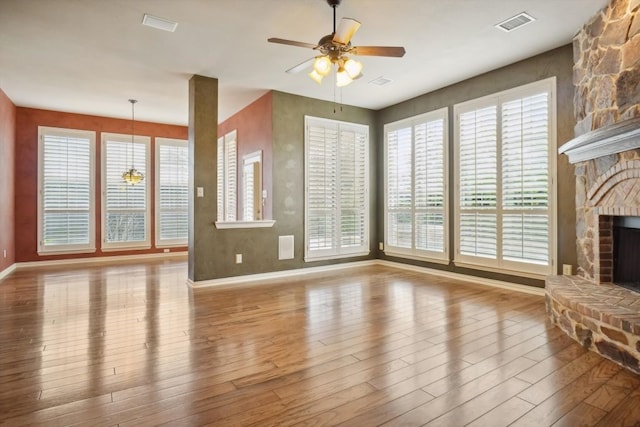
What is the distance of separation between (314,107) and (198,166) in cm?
231

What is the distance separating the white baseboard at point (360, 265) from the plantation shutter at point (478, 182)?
0.39 metres

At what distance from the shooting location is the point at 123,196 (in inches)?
307

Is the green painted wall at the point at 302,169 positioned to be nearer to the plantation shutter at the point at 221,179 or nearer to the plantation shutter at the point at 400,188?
the plantation shutter at the point at 400,188

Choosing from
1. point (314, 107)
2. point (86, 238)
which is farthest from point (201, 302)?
point (86, 238)

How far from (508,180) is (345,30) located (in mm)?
3123

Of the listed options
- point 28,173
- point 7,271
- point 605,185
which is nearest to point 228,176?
point 28,173

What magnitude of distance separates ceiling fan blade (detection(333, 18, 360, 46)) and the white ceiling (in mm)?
518

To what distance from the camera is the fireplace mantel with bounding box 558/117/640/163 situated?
2.81 metres

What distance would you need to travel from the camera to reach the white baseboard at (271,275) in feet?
16.9

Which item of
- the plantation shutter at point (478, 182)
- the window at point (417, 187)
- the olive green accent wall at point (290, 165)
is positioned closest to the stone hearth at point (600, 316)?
the plantation shutter at point (478, 182)

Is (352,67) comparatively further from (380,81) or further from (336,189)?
(336,189)

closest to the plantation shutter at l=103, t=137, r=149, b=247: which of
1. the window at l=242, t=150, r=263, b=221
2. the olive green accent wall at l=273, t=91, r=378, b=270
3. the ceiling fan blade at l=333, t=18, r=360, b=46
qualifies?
the window at l=242, t=150, r=263, b=221

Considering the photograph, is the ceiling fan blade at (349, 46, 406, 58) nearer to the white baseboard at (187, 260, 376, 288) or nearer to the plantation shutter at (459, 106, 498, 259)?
the plantation shutter at (459, 106, 498, 259)

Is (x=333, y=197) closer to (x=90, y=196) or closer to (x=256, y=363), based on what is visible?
(x=256, y=363)
